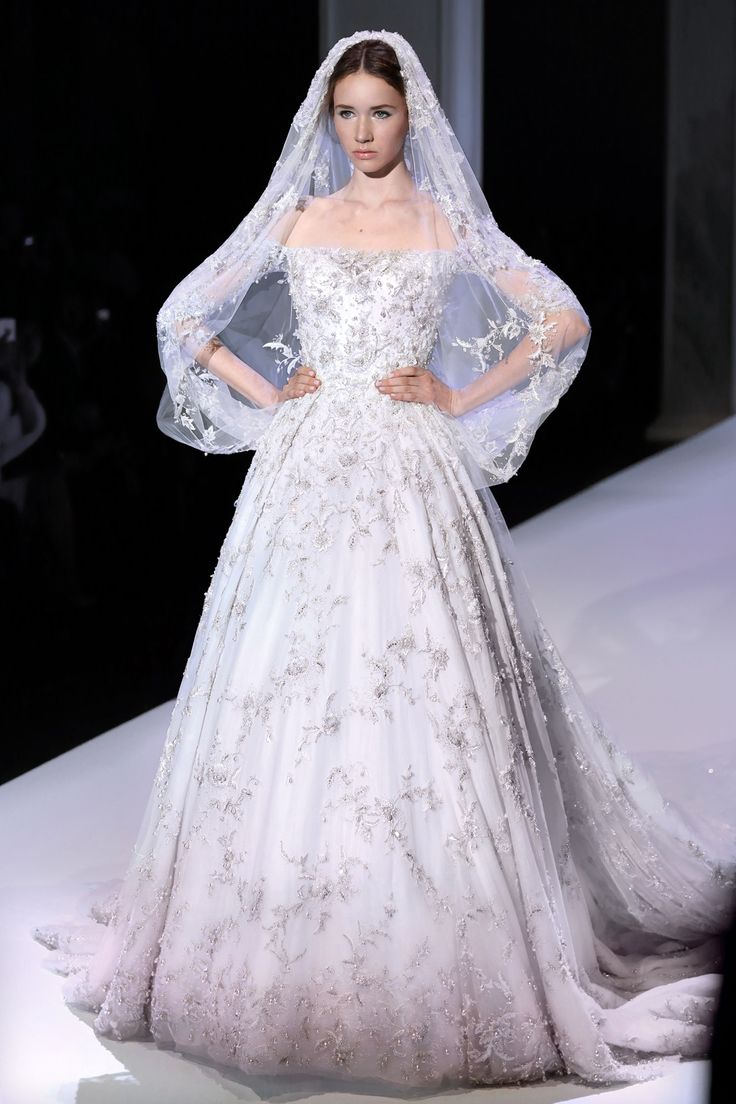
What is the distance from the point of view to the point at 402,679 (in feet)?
9.55

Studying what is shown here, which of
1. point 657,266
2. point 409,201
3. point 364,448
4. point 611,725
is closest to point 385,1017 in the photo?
point 364,448

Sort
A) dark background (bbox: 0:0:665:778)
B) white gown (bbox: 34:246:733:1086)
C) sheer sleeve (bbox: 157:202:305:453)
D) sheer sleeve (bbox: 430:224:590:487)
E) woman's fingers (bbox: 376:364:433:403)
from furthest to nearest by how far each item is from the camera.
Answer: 1. dark background (bbox: 0:0:665:778)
2. sheer sleeve (bbox: 157:202:305:453)
3. sheer sleeve (bbox: 430:224:590:487)
4. woman's fingers (bbox: 376:364:433:403)
5. white gown (bbox: 34:246:733:1086)

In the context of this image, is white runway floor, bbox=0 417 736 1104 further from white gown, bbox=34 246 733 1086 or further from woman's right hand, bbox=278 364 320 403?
woman's right hand, bbox=278 364 320 403

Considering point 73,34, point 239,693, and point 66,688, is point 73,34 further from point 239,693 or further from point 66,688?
point 239,693

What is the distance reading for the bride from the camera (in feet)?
9.18

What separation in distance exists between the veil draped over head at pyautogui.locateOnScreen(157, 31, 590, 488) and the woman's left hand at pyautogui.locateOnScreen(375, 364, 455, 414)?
0.07 metres

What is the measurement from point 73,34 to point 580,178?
483cm

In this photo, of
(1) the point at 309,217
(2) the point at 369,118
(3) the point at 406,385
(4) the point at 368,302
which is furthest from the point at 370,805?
(2) the point at 369,118

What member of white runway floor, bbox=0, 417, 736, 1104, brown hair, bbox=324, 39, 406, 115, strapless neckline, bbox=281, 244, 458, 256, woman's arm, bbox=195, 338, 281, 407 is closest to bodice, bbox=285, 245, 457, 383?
strapless neckline, bbox=281, 244, 458, 256

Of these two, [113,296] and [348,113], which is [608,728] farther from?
[113,296]

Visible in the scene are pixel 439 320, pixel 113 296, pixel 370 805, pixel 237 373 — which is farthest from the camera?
pixel 113 296

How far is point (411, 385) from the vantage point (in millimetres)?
3164

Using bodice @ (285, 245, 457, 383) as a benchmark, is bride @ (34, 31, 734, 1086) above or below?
below

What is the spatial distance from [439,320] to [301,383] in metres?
0.31
